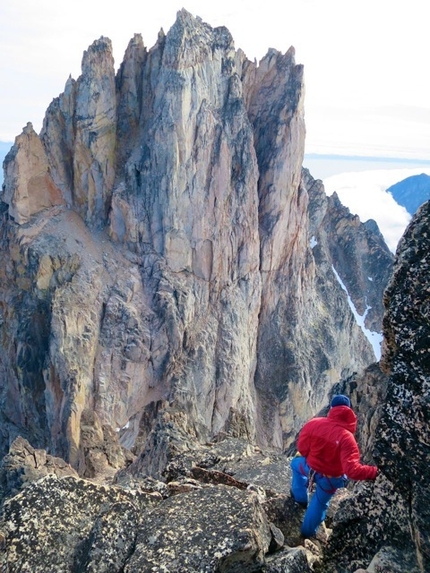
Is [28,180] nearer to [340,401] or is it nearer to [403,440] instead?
[340,401]

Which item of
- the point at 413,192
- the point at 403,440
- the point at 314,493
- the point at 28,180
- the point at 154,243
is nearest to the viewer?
the point at 403,440

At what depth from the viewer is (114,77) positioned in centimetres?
6612

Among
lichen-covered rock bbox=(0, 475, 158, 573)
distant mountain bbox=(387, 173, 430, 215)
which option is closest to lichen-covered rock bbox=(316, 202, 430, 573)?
lichen-covered rock bbox=(0, 475, 158, 573)

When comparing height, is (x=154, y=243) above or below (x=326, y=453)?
above

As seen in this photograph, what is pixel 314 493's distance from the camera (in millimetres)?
10969

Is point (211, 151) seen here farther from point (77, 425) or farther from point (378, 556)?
point (378, 556)

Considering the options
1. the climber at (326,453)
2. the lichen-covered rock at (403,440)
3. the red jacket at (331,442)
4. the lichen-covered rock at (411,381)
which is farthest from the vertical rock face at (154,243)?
the lichen-covered rock at (411,381)

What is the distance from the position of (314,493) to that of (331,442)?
1.28 meters

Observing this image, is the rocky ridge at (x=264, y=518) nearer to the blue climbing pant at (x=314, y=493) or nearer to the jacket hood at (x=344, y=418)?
the blue climbing pant at (x=314, y=493)

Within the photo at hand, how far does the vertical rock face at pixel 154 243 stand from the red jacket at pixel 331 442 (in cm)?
4316

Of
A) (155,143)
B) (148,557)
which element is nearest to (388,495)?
(148,557)

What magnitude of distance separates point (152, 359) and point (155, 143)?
26.0 m

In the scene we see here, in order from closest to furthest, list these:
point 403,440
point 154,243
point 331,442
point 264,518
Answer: point 403,440, point 264,518, point 331,442, point 154,243

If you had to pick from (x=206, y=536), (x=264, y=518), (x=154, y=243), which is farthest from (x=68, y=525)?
(x=154, y=243)
